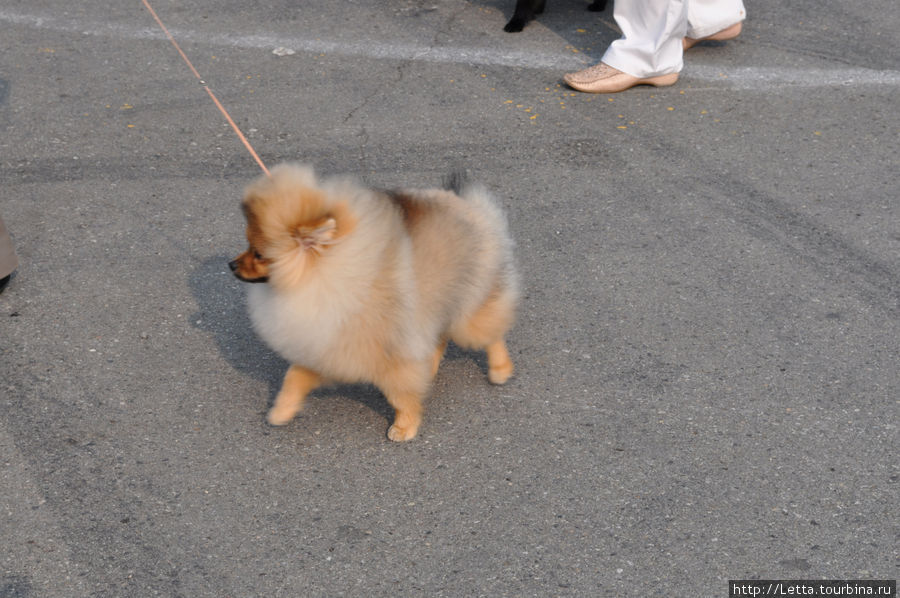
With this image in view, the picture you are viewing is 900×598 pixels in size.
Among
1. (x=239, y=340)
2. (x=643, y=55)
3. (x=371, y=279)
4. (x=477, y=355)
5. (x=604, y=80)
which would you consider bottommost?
(x=239, y=340)

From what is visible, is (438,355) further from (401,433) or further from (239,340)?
(239,340)

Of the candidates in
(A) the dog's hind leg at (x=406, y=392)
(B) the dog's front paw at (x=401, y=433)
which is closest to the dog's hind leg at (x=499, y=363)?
(A) the dog's hind leg at (x=406, y=392)

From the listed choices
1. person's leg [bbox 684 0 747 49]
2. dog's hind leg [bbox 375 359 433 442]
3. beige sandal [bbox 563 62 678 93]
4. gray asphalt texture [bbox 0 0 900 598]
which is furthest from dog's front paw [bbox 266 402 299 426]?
person's leg [bbox 684 0 747 49]

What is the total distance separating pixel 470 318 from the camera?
3498mm

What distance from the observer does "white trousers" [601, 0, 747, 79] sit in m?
6.14

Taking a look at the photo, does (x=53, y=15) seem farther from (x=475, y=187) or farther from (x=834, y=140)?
(x=834, y=140)

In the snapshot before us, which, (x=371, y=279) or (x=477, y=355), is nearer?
(x=371, y=279)

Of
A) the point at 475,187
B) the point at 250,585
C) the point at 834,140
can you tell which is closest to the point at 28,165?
the point at 475,187

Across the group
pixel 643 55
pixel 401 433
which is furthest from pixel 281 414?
pixel 643 55

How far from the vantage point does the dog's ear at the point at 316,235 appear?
9.38 feet

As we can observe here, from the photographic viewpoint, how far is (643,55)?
620cm

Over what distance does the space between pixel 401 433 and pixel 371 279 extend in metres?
0.75

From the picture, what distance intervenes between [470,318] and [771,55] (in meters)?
4.41

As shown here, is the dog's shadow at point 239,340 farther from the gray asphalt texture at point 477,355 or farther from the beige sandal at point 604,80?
the beige sandal at point 604,80
